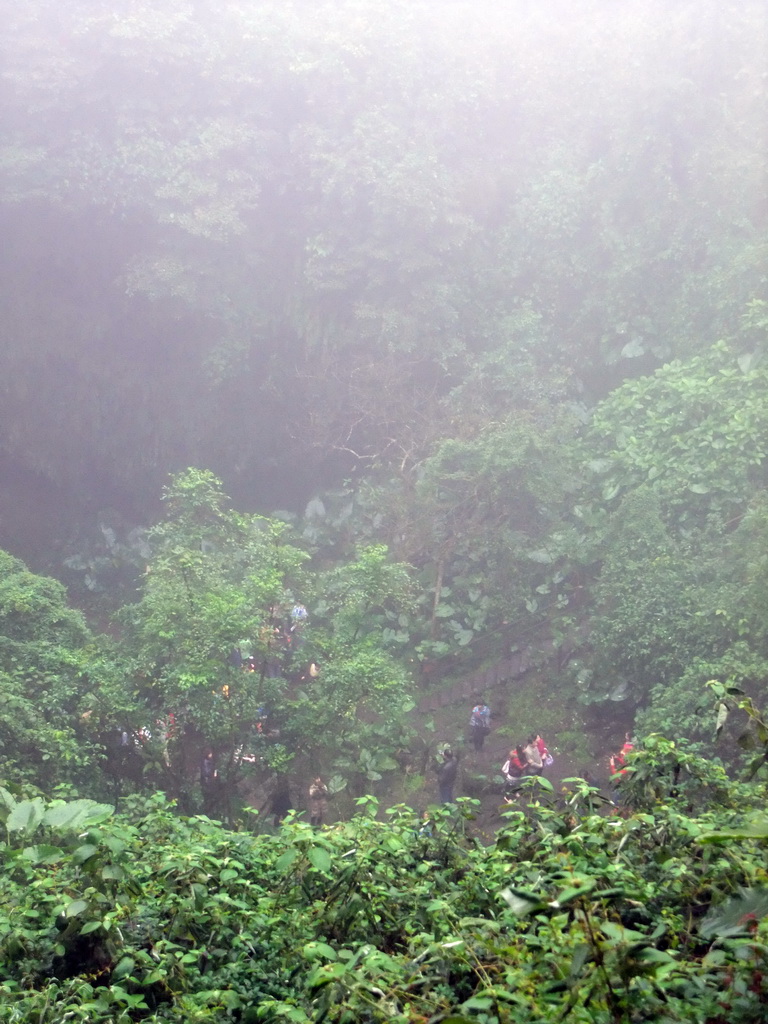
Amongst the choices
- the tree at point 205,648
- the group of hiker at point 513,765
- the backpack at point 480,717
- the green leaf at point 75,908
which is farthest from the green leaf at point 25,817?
the backpack at point 480,717

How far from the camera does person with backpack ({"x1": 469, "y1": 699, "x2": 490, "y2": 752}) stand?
8297 millimetres

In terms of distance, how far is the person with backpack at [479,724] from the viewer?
8.30 metres

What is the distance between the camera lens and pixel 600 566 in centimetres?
950

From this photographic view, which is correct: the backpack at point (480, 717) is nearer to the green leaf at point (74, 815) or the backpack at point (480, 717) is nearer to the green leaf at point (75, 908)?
the green leaf at point (74, 815)

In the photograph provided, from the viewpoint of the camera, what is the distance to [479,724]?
27.2 ft

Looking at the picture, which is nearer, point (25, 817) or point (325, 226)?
point (25, 817)

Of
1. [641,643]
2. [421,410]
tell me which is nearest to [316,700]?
[641,643]

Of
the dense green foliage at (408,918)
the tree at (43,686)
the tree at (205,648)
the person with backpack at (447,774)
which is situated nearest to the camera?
the dense green foliage at (408,918)

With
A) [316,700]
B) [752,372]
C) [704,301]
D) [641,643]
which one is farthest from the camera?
[704,301]

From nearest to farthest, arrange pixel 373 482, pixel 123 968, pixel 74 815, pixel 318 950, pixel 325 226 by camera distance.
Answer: pixel 318 950
pixel 123 968
pixel 74 815
pixel 373 482
pixel 325 226

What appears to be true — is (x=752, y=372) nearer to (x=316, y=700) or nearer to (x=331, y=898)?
(x=316, y=700)

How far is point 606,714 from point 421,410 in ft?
16.7

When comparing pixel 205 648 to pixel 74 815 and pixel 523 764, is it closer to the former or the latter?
pixel 523 764

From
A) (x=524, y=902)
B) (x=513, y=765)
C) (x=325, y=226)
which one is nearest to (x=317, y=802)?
(x=513, y=765)
